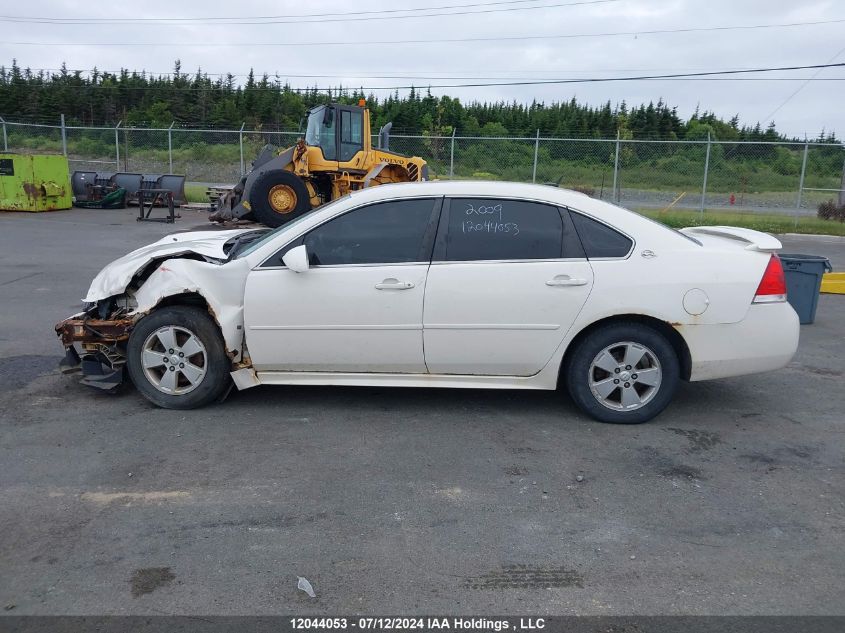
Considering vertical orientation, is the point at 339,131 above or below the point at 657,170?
above

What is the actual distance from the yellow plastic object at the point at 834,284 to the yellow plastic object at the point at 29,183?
66.6 feet

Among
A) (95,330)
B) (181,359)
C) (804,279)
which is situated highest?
(804,279)

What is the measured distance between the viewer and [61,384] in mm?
5867

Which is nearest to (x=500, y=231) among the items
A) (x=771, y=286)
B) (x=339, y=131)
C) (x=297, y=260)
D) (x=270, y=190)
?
(x=297, y=260)

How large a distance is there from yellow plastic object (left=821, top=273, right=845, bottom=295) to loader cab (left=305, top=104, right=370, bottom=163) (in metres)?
11.3

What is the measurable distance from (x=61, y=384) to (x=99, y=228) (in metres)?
13.5

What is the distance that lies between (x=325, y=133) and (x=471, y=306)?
14.1m

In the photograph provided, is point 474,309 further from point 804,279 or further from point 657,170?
point 657,170

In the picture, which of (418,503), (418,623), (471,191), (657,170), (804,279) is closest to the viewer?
(418,623)

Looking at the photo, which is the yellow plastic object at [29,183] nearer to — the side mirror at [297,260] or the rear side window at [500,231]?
the side mirror at [297,260]

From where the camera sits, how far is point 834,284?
1054 centimetres

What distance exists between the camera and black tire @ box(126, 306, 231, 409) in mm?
5188

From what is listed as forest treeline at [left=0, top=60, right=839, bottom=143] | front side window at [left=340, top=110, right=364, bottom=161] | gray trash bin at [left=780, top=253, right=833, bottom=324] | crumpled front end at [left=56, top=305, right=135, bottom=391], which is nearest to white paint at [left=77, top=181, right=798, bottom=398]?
crumpled front end at [left=56, top=305, right=135, bottom=391]

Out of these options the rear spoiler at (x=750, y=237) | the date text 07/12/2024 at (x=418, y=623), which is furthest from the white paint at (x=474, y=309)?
the date text 07/12/2024 at (x=418, y=623)
